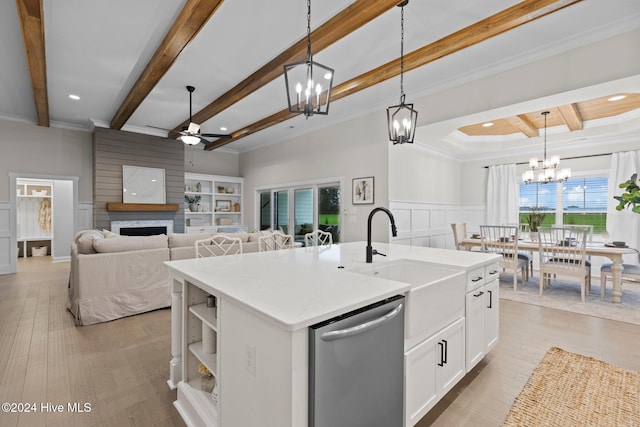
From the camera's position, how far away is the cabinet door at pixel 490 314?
2.21m

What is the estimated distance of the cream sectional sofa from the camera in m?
3.13

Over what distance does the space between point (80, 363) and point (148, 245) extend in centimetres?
149

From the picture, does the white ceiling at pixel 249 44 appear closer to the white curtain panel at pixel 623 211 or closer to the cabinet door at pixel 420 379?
the cabinet door at pixel 420 379

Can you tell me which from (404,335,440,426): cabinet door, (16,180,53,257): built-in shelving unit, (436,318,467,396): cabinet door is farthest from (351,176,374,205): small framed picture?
(16,180,53,257): built-in shelving unit

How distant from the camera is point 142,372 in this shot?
87.2 inches

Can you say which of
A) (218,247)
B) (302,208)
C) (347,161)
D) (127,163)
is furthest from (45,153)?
(347,161)

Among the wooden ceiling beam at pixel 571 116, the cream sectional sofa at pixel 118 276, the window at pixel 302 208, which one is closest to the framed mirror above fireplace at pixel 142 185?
the window at pixel 302 208

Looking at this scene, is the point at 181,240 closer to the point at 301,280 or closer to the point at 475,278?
the point at 301,280

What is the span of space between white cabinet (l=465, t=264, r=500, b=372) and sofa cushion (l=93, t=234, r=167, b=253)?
3431 millimetres

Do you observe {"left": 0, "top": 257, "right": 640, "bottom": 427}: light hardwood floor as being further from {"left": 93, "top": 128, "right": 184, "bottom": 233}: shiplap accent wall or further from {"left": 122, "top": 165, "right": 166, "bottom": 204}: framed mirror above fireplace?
{"left": 122, "top": 165, "right": 166, "bottom": 204}: framed mirror above fireplace

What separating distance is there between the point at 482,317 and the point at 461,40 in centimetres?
263

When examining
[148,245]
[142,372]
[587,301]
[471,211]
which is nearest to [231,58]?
[148,245]

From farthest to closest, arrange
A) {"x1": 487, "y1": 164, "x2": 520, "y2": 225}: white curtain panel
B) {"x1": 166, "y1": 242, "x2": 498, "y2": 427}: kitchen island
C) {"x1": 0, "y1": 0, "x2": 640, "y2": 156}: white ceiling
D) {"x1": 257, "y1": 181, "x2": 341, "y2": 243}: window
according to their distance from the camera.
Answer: {"x1": 487, "y1": 164, "x2": 520, "y2": 225}: white curtain panel < {"x1": 257, "y1": 181, "x2": 341, "y2": 243}: window < {"x1": 0, "y1": 0, "x2": 640, "y2": 156}: white ceiling < {"x1": 166, "y1": 242, "x2": 498, "y2": 427}: kitchen island

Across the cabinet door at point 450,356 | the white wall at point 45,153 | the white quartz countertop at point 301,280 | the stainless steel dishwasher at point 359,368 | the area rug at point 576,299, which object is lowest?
the area rug at point 576,299
